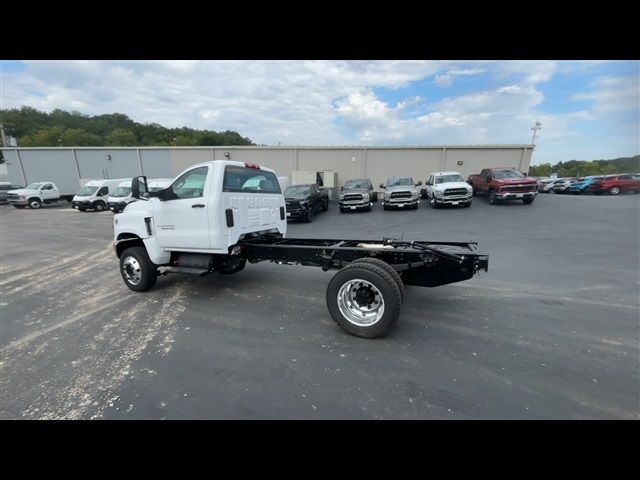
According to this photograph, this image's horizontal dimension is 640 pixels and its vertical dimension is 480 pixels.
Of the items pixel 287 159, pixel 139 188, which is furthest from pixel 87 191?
pixel 139 188

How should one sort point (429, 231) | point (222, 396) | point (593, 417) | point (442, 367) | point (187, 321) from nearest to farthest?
point (593, 417) < point (222, 396) < point (442, 367) < point (187, 321) < point (429, 231)

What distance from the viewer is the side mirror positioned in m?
4.55

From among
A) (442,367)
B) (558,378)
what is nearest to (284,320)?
(442,367)

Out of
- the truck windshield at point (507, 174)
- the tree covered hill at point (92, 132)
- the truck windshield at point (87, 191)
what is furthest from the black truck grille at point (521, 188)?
the tree covered hill at point (92, 132)

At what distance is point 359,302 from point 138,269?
13.6 ft

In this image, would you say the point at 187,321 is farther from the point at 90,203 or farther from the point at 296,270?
the point at 90,203

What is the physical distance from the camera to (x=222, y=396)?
8.60 ft

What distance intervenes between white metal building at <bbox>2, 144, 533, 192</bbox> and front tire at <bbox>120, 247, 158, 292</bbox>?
2018 cm

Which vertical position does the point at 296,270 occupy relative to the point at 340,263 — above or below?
below

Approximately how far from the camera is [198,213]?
4.53 meters

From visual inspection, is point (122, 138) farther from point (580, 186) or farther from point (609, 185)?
point (609, 185)

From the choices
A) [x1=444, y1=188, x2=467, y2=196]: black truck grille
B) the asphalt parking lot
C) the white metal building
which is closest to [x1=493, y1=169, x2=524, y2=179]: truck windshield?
[x1=444, y1=188, x2=467, y2=196]: black truck grille

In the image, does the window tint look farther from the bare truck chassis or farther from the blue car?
the blue car

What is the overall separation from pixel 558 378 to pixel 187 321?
14.7 feet
